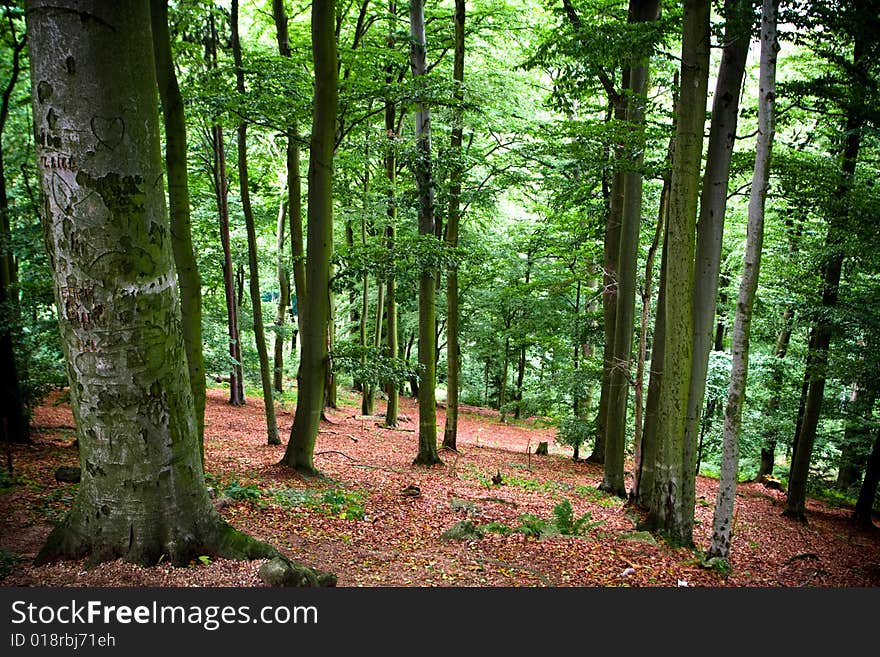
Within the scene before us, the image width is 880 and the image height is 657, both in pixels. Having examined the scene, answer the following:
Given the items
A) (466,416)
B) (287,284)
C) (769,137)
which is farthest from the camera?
(466,416)

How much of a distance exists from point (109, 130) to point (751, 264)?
245 inches

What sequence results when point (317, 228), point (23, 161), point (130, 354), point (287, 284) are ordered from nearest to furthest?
point (130, 354)
point (317, 228)
point (23, 161)
point (287, 284)

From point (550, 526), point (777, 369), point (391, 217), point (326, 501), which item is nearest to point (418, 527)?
point (326, 501)

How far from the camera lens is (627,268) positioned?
9.21m

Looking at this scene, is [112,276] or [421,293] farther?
[421,293]

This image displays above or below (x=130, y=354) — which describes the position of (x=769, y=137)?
above

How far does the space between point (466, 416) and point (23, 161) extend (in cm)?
1927

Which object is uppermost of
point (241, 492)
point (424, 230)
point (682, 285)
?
point (424, 230)

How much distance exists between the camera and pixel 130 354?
10.1ft

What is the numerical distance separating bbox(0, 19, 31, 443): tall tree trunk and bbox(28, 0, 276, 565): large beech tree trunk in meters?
5.43

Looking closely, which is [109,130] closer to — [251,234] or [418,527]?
[418,527]

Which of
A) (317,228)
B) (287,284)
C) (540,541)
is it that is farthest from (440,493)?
(287,284)

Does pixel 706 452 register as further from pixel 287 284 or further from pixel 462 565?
pixel 287 284

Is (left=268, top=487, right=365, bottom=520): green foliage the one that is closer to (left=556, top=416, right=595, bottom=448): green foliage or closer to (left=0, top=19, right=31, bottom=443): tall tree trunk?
(left=0, top=19, right=31, bottom=443): tall tree trunk
